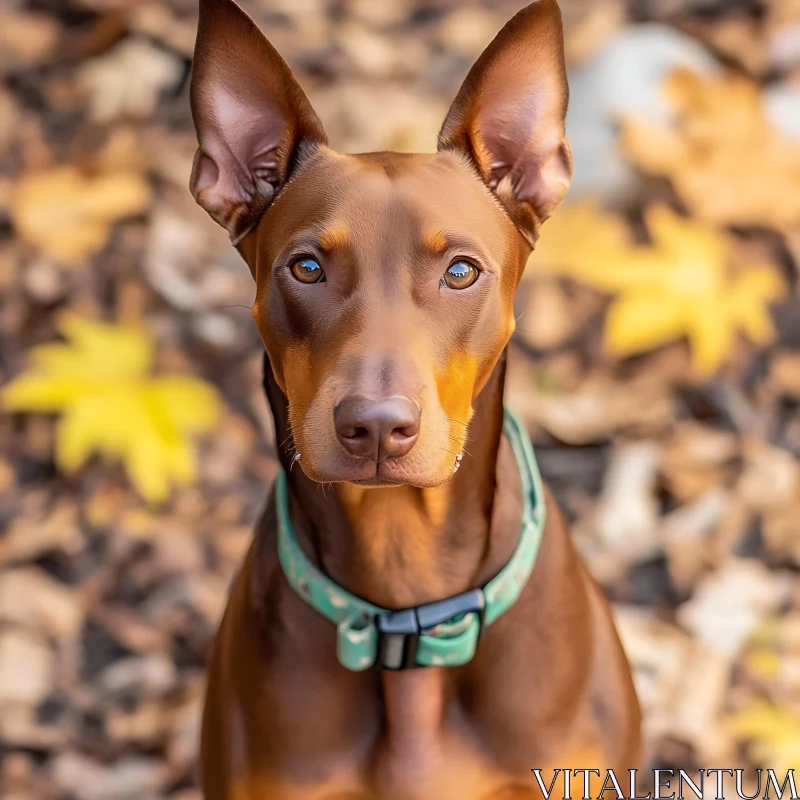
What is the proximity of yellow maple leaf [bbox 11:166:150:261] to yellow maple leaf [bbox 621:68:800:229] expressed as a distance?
193 centimetres

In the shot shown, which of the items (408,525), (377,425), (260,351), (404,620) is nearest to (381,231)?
(377,425)

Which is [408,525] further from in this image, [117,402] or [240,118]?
[117,402]

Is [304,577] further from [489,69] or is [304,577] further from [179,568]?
[179,568]

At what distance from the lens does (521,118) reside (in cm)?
248

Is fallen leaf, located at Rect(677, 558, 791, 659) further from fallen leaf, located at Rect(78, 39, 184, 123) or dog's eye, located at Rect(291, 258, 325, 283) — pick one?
fallen leaf, located at Rect(78, 39, 184, 123)

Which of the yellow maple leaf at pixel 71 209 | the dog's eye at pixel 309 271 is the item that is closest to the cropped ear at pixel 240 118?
the dog's eye at pixel 309 271

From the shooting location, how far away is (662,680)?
3.66m

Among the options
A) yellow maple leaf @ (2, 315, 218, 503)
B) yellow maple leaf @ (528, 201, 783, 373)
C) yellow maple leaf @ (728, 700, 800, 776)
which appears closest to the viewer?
yellow maple leaf @ (728, 700, 800, 776)

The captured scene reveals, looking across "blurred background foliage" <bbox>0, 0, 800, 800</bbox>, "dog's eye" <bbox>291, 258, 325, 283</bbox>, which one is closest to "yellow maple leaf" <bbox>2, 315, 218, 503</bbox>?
"blurred background foliage" <bbox>0, 0, 800, 800</bbox>

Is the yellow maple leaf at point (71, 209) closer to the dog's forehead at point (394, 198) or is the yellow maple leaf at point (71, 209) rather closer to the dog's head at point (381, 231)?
the dog's head at point (381, 231)

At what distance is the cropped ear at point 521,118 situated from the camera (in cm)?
235

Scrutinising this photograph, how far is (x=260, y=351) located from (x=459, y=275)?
97.5 inches

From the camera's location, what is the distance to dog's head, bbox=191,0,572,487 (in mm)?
2121

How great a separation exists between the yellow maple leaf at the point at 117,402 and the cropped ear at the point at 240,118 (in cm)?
172
